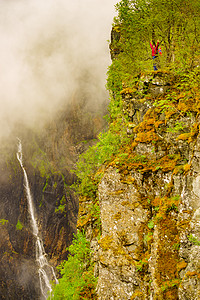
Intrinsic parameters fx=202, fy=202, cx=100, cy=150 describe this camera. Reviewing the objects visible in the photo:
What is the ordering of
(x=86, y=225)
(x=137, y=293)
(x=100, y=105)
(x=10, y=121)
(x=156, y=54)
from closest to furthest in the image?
1. (x=137, y=293)
2. (x=156, y=54)
3. (x=86, y=225)
4. (x=100, y=105)
5. (x=10, y=121)

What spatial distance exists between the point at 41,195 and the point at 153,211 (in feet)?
192

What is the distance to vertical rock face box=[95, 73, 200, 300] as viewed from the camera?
262 inches

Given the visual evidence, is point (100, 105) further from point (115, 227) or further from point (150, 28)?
point (115, 227)

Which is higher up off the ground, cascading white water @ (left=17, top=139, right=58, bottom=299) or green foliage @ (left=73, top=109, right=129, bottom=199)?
green foliage @ (left=73, top=109, right=129, bottom=199)


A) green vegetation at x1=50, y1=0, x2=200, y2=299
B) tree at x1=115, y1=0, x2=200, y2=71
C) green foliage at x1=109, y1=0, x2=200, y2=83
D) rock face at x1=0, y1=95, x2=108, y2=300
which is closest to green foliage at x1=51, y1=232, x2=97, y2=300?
green vegetation at x1=50, y1=0, x2=200, y2=299

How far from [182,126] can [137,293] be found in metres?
6.91

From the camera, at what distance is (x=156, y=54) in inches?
459

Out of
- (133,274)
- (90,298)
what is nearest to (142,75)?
(133,274)

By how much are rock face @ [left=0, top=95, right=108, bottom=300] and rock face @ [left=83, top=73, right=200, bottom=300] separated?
166ft

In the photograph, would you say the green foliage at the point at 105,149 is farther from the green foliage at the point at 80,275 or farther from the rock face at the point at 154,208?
the green foliage at the point at 80,275

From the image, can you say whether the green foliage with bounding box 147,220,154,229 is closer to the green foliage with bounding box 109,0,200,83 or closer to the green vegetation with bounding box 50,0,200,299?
the green vegetation with bounding box 50,0,200,299

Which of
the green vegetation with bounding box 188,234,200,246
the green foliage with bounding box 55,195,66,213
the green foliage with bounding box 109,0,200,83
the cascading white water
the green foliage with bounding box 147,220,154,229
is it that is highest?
the green foliage with bounding box 109,0,200,83

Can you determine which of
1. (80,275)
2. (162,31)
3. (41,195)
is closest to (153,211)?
(80,275)

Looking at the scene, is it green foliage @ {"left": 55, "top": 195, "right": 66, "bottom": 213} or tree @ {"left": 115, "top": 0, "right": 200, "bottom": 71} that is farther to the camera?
green foliage @ {"left": 55, "top": 195, "right": 66, "bottom": 213}
